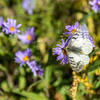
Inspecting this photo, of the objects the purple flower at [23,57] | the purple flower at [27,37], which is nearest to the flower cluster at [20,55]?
the purple flower at [23,57]

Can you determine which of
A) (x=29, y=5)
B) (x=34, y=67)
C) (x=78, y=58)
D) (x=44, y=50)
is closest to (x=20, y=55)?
(x=34, y=67)

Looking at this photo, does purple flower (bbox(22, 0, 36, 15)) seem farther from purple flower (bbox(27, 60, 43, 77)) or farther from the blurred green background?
purple flower (bbox(27, 60, 43, 77))

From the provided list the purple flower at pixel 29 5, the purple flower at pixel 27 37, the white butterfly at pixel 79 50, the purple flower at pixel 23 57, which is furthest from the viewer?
the purple flower at pixel 29 5

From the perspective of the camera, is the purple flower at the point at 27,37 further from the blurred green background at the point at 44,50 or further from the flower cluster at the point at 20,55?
the flower cluster at the point at 20,55

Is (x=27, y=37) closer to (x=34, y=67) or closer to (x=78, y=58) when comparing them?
(x=34, y=67)

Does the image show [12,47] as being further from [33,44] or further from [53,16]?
[53,16]

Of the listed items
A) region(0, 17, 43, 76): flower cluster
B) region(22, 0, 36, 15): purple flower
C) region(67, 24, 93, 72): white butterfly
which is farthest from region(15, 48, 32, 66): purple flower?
region(22, 0, 36, 15): purple flower

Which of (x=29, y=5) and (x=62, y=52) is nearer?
(x=62, y=52)
